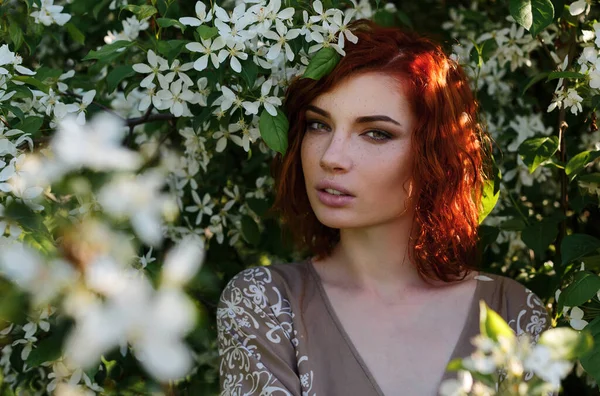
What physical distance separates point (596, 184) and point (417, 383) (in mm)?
611

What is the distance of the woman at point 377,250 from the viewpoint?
1767 millimetres

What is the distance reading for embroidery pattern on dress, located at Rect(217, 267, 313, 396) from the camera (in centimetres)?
179

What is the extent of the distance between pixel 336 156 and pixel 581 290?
548 millimetres

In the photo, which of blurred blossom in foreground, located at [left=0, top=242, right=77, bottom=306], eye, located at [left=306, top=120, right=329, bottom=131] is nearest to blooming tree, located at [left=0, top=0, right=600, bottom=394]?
blurred blossom in foreground, located at [left=0, top=242, right=77, bottom=306]

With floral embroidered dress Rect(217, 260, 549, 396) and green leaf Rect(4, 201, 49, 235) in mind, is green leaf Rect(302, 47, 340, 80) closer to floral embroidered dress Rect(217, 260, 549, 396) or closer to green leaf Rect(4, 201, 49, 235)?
floral embroidered dress Rect(217, 260, 549, 396)

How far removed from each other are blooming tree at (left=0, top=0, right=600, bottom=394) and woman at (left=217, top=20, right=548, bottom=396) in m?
0.09

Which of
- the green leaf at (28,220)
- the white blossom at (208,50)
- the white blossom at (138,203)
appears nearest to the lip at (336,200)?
the white blossom at (208,50)

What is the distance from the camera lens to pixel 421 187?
6.06ft

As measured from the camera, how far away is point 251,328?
1.85 m

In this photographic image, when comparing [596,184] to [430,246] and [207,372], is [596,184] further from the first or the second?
[207,372]

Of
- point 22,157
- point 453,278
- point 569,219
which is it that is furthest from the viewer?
point 569,219

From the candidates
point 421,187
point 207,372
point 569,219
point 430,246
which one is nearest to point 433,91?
point 421,187

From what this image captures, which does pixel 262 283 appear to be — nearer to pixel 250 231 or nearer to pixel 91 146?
pixel 250 231

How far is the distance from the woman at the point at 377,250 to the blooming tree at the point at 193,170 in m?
0.09
